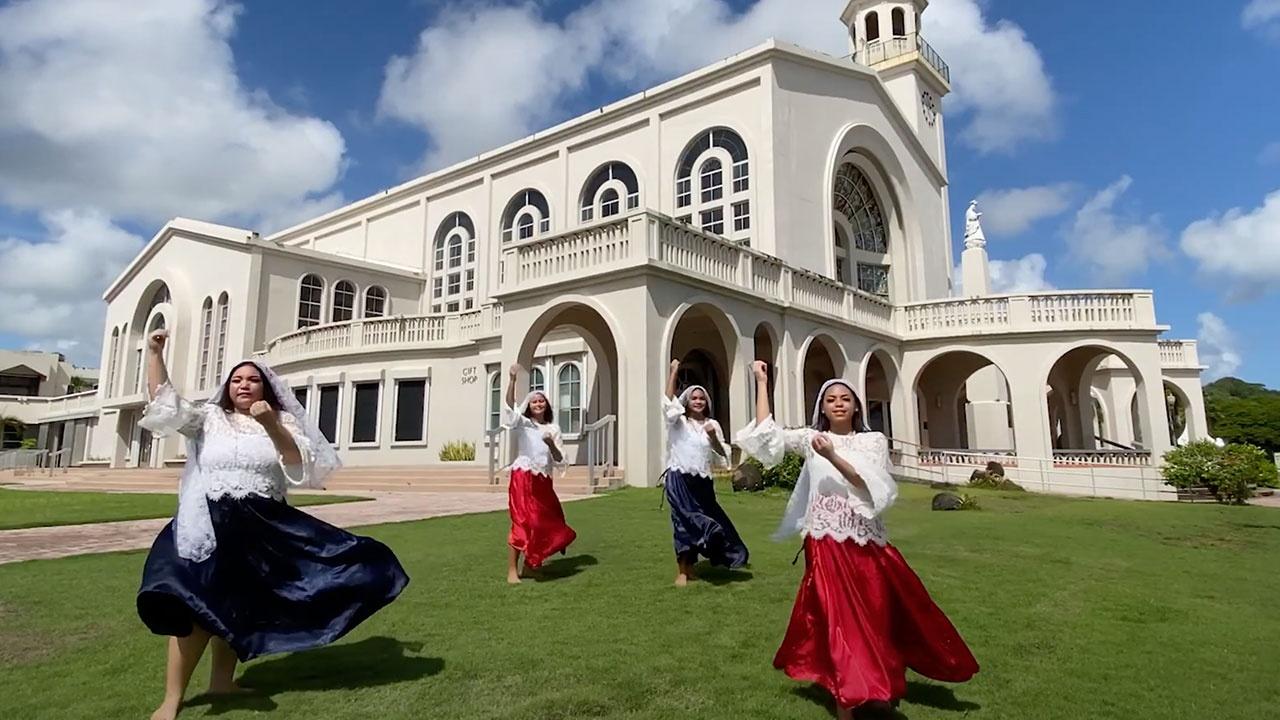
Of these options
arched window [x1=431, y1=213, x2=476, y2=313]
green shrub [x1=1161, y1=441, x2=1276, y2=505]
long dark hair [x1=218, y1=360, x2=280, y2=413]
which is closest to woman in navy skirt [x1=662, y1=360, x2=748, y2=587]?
long dark hair [x1=218, y1=360, x2=280, y2=413]

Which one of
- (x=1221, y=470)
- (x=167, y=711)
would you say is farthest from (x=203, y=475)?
(x=1221, y=470)

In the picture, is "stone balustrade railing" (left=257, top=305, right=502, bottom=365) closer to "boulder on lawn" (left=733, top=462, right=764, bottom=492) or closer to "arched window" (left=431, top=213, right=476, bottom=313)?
"arched window" (left=431, top=213, right=476, bottom=313)

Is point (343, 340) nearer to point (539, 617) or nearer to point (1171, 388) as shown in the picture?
point (539, 617)

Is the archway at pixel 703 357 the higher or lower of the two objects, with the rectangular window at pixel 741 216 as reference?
lower

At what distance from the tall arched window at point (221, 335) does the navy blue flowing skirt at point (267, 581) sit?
26.2m

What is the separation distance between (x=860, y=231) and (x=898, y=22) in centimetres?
1058

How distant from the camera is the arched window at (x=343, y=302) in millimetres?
28031

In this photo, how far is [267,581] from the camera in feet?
11.4

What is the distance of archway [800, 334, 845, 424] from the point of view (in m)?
19.5

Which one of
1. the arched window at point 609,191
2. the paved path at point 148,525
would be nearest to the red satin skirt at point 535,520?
the paved path at point 148,525

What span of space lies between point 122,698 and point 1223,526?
12.8 meters

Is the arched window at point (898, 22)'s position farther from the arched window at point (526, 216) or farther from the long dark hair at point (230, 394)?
the long dark hair at point (230, 394)

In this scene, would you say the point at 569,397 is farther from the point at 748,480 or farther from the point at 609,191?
the point at 609,191

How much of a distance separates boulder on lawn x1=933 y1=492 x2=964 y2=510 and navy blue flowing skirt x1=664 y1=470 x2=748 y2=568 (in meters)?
6.83
